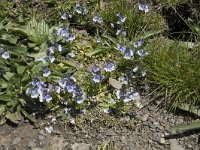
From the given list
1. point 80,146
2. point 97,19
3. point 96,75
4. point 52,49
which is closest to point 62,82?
point 96,75

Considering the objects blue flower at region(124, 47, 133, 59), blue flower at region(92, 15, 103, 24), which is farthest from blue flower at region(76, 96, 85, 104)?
blue flower at region(92, 15, 103, 24)

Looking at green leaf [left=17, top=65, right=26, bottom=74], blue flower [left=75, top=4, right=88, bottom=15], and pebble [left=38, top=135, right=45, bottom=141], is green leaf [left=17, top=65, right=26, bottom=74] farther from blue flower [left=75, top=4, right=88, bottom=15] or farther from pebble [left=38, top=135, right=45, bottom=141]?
blue flower [left=75, top=4, right=88, bottom=15]

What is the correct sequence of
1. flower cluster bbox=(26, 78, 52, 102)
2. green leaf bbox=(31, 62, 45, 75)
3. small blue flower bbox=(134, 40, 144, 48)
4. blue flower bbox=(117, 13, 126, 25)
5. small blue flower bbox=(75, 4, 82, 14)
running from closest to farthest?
1. flower cluster bbox=(26, 78, 52, 102)
2. green leaf bbox=(31, 62, 45, 75)
3. small blue flower bbox=(134, 40, 144, 48)
4. blue flower bbox=(117, 13, 126, 25)
5. small blue flower bbox=(75, 4, 82, 14)

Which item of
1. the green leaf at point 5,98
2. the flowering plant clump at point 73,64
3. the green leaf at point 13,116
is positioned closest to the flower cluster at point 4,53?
the flowering plant clump at point 73,64

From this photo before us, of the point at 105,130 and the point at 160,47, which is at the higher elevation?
the point at 160,47

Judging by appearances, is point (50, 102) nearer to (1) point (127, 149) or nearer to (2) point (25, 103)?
(2) point (25, 103)

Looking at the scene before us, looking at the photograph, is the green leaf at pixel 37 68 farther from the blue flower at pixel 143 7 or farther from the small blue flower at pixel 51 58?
the blue flower at pixel 143 7

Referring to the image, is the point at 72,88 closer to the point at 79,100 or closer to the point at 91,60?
the point at 79,100


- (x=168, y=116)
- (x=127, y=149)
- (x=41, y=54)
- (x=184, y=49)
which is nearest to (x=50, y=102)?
(x=41, y=54)
